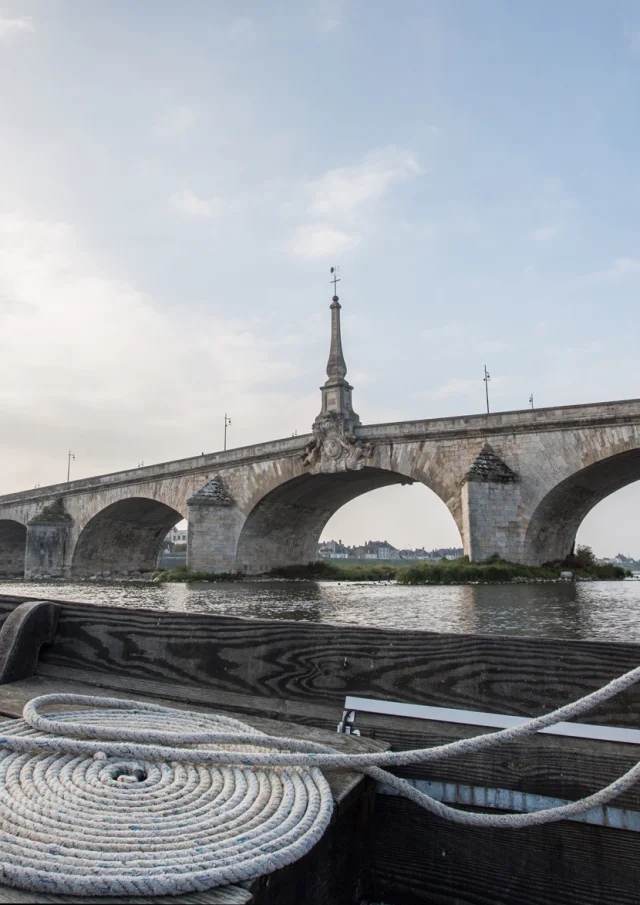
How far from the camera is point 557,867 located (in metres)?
1.86

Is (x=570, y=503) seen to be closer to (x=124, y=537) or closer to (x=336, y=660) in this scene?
(x=336, y=660)

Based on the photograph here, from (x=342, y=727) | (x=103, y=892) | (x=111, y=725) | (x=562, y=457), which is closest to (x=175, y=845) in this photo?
(x=103, y=892)

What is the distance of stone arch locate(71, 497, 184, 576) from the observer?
108ft

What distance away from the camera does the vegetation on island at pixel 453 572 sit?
17766 mm

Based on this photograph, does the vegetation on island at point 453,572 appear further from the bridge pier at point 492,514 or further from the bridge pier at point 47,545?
the bridge pier at point 47,545

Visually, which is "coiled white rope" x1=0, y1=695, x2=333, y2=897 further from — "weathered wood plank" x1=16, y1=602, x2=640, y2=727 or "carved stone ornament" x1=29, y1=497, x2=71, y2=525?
"carved stone ornament" x1=29, y1=497, x2=71, y2=525

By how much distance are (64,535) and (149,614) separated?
32.8 meters

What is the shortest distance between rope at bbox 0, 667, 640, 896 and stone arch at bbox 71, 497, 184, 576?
29.6 metres

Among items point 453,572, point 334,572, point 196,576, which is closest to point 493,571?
point 453,572

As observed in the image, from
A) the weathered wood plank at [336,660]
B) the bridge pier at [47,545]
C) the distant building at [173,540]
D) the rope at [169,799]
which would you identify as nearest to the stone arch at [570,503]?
the weathered wood plank at [336,660]

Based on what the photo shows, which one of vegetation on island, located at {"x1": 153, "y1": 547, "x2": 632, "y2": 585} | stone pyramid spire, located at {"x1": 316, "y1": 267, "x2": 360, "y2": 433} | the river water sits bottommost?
the river water

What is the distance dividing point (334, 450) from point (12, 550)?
31585 mm

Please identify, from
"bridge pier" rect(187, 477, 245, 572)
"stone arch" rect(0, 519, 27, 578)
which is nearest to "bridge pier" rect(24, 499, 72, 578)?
"stone arch" rect(0, 519, 27, 578)

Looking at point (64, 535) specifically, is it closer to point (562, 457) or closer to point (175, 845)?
point (562, 457)
